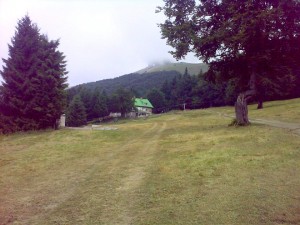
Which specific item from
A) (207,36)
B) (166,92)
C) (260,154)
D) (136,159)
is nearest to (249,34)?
(207,36)

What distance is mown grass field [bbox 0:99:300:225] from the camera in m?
6.82

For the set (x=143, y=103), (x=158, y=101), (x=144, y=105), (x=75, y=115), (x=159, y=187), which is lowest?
(x=159, y=187)

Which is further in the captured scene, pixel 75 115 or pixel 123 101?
pixel 123 101

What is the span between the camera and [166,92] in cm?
14475

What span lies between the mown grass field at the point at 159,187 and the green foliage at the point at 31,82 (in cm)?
1896

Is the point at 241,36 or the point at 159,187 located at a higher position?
the point at 241,36

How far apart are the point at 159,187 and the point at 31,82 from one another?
2760cm

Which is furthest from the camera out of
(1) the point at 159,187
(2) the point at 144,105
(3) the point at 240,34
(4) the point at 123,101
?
(2) the point at 144,105

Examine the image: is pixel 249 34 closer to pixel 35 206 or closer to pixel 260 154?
pixel 260 154

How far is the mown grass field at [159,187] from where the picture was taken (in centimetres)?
682

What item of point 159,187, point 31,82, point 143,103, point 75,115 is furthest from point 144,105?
point 159,187

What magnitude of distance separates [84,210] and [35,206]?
1358 mm

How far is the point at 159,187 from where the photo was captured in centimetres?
904

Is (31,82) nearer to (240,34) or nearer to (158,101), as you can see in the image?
(240,34)
